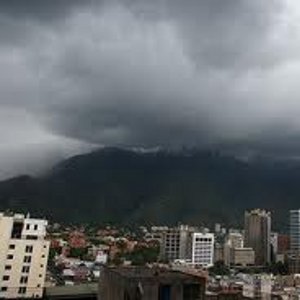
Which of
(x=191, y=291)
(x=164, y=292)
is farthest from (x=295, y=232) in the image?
(x=164, y=292)

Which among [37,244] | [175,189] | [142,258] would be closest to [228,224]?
[175,189]

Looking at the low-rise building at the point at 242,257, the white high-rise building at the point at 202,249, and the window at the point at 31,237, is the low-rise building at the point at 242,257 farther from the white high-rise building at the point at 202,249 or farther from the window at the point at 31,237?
the window at the point at 31,237

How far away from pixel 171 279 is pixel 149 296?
2.32 feet

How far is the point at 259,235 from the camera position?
294 feet

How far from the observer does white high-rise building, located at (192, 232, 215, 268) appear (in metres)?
73.0

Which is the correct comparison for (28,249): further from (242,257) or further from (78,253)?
(242,257)

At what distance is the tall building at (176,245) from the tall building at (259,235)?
14.7 m

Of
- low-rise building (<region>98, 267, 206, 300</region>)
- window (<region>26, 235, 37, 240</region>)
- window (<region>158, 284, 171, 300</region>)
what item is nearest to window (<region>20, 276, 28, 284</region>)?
window (<region>26, 235, 37, 240</region>)

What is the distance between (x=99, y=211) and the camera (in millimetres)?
159875

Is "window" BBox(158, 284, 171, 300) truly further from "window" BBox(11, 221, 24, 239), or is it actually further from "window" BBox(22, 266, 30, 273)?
"window" BBox(11, 221, 24, 239)

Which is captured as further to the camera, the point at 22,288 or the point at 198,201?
the point at 198,201

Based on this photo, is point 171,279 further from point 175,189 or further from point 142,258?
point 175,189

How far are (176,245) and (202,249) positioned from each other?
457cm

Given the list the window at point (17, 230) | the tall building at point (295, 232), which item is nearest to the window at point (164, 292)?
the window at point (17, 230)
